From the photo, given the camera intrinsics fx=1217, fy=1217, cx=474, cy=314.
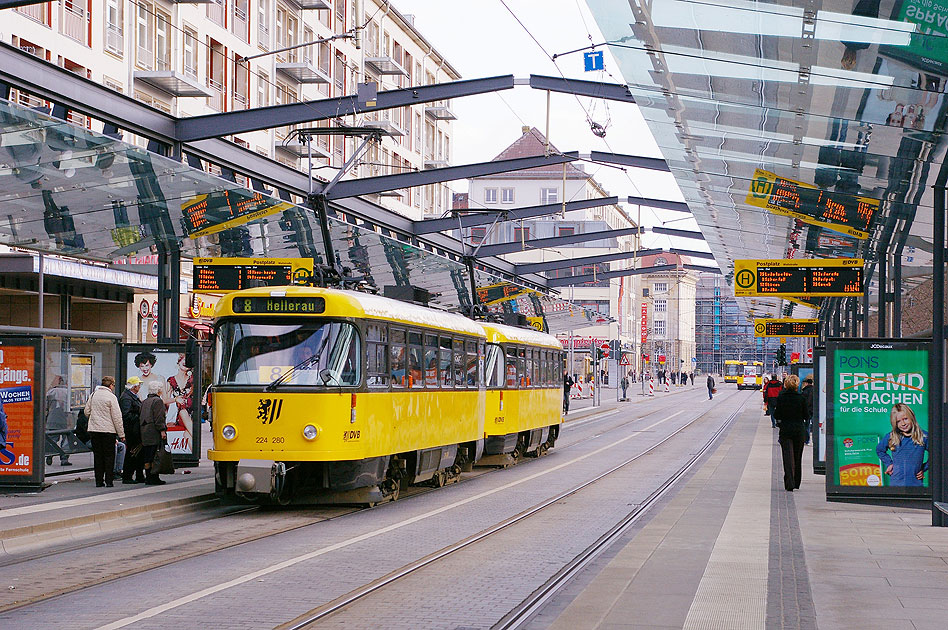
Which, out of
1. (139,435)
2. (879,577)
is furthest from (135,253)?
(879,577)

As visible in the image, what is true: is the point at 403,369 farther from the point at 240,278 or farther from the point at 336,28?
the point at 336,28

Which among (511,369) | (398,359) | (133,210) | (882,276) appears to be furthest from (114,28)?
(882,276)

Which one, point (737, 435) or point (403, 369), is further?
point (737, 435)

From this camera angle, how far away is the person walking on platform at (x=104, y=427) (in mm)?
17281

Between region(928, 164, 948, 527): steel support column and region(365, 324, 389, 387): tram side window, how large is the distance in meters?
7.26

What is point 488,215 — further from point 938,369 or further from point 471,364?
point 938,369

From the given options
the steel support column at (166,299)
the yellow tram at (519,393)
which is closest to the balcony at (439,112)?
the yellow tram at (519,393)

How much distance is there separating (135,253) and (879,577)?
19.3m

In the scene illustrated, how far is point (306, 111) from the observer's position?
21.9 m

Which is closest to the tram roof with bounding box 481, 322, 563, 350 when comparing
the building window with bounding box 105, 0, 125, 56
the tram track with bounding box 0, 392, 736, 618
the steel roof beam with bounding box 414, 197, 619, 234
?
the steel roof beam with bounding box 414, 197, 619, 234

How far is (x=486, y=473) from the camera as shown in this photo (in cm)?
2497

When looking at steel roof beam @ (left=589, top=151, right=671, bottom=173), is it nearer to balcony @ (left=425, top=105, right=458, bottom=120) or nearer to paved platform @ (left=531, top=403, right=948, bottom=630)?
paved platform @ (left=531, top=403, right=948, bottom=630)

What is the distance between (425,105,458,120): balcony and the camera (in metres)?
73.7

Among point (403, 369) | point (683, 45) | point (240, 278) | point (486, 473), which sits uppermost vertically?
point (683, 45)
